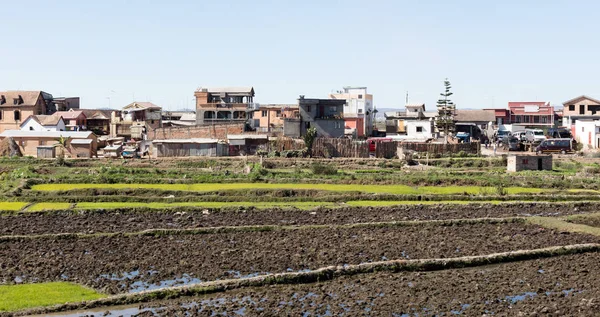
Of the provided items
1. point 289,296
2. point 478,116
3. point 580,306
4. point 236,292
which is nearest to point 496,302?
point 580,306

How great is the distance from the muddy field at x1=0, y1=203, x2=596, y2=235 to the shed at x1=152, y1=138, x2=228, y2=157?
2528 cm

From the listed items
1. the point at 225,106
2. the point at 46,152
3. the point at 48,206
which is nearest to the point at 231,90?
the point at 225,106

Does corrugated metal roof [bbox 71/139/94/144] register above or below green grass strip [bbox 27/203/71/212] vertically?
above

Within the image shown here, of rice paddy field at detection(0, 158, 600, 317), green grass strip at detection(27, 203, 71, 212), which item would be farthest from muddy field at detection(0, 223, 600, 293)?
green grass strip at detection(27, 203, 71, 212)

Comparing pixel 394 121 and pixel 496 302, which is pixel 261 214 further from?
pixel 394 121

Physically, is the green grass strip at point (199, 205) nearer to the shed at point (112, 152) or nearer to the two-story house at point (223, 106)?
the shed at point (112, 152)

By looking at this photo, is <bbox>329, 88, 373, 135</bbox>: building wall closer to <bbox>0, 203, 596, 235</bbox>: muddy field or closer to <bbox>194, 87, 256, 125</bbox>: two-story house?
<bbox>194, 87, 256, 125</bbox>: two-story house

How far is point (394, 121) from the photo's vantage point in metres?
87.4

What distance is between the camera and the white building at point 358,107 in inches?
3241

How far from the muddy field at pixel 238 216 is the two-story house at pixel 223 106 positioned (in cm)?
4025

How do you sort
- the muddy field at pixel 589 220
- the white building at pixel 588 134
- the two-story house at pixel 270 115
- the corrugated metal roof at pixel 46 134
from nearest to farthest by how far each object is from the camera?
the muddy field at pixel 589 220, the corrugated metal roof at pixel 46 134, the white building at pixel 588 134, the two-story house at pixel 270 115

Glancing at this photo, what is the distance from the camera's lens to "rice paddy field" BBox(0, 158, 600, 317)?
19406 millimetres

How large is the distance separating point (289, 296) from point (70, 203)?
18.8 m

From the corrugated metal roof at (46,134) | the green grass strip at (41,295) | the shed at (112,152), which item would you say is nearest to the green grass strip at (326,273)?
the green grass strip at (41,295)
